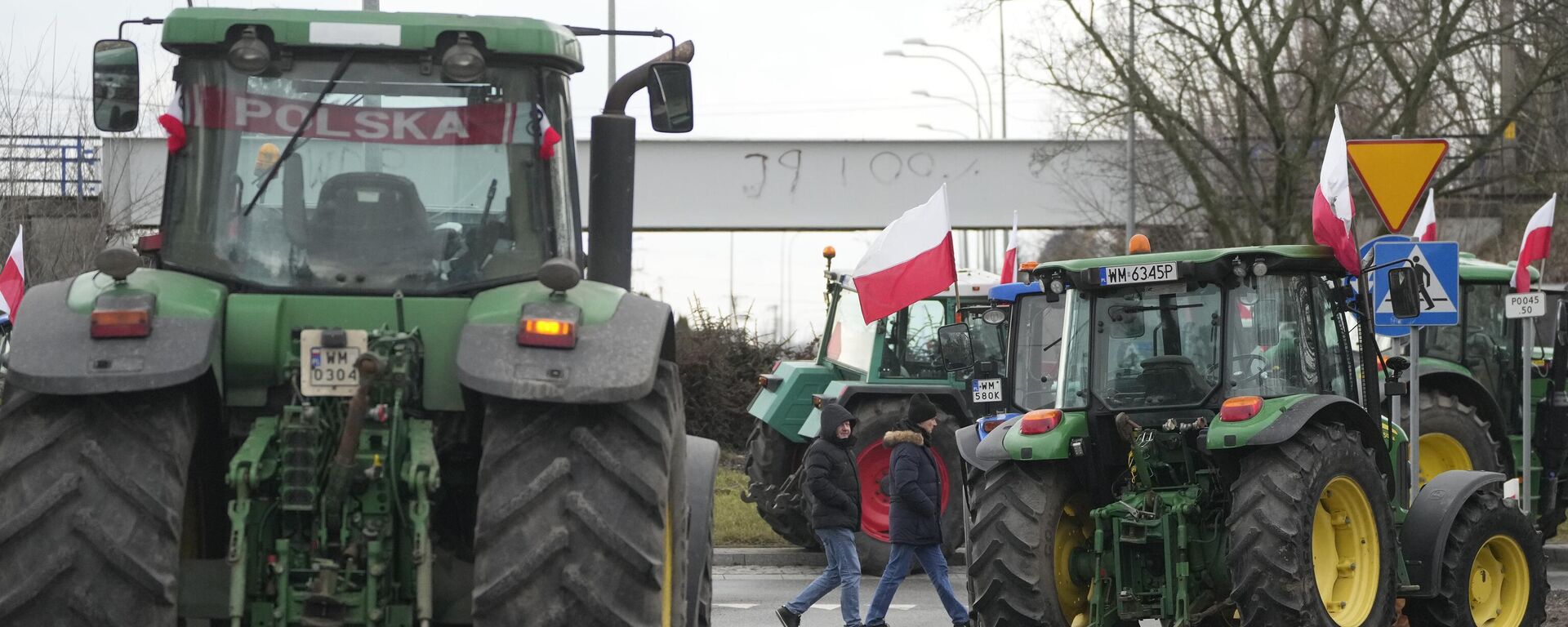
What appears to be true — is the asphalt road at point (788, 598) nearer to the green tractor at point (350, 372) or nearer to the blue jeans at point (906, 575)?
the blue jeans at point (906, 575)

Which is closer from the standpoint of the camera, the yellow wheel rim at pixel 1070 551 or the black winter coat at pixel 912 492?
the yellow wheel rim at pixel 1070 551

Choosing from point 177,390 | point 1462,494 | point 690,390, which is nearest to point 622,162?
point 177,390

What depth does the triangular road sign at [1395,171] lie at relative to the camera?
10.7 metres

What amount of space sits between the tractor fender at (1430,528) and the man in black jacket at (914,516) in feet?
9.29

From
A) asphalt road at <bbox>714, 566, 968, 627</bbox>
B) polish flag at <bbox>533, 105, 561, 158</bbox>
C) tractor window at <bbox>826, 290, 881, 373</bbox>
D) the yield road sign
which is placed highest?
polish flag at <bbox>533, 105, 561, 158</bbox>

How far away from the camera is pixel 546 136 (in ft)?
20.5

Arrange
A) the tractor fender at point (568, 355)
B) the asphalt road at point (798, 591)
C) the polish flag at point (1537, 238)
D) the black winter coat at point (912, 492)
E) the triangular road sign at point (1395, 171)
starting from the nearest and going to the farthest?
the tractor fender at point (568, 355)
the triangular road sign at point (1395, 171)
the black winter coat at point (912, 492)
the asphalt road at point (798, 591)
the polish flag at point (1537, 238)

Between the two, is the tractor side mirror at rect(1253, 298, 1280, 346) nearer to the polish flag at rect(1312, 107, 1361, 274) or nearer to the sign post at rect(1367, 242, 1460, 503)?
the polish flag at rect(1312, 107, 1361, 274)

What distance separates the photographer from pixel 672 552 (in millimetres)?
6246

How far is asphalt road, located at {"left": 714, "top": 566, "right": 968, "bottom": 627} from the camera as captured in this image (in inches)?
496

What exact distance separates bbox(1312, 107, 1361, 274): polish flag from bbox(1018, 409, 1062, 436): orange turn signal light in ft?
5.18

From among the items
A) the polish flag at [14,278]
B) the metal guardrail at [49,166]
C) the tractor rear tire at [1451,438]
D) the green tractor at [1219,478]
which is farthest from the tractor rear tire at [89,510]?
the metal guardrail at [49,166]

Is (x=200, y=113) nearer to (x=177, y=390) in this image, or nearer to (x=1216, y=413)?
(x=177, y=390)

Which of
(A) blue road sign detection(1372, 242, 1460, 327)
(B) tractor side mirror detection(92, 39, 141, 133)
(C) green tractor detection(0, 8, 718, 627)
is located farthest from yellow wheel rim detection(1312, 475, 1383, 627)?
(B) tractor side mirror detection(92, 39, 141, 133)
